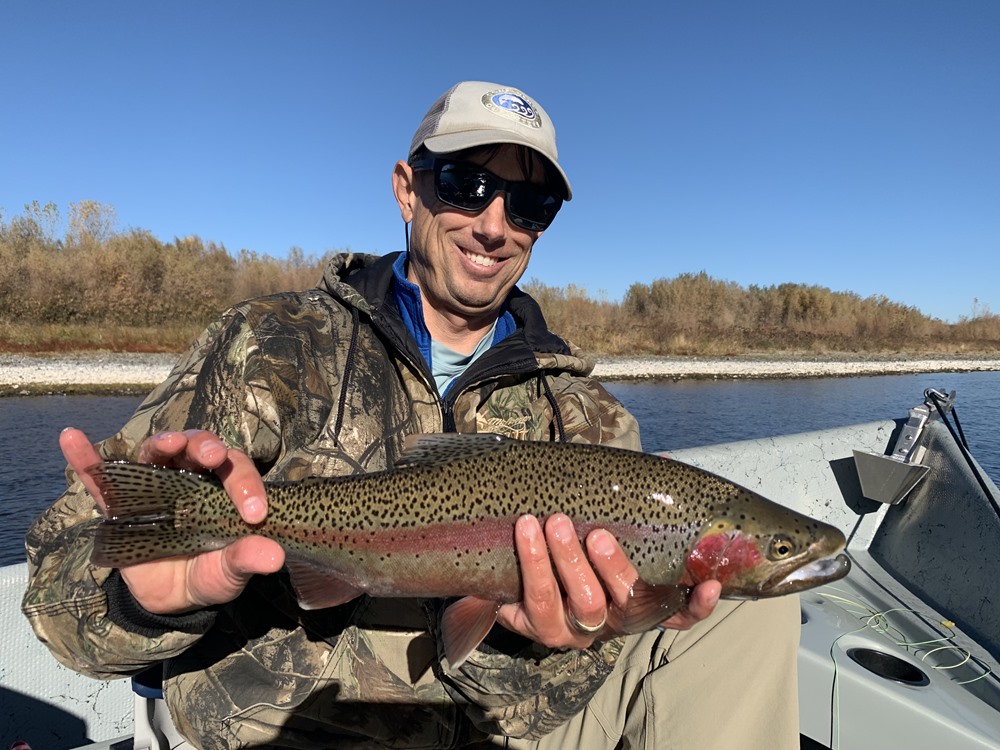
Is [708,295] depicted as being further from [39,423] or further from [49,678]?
[49,678]

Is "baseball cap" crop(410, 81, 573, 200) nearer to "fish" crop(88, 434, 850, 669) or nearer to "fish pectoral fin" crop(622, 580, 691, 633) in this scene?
"fish" crop(88, 434, 850, 669)

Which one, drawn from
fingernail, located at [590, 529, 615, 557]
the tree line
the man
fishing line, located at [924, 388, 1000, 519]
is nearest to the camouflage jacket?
the man

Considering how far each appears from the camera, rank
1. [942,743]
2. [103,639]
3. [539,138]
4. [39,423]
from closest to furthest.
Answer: [103,639]
[539,138]
[942,743]
[39,423]

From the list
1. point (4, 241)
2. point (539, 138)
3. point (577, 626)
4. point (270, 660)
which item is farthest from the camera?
point (4, 241)

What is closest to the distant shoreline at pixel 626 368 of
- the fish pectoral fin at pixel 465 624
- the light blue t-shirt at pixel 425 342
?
the light blue t-shirt at pixel 425 342

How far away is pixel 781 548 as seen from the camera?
96.1 inches

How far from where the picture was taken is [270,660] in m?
2.46

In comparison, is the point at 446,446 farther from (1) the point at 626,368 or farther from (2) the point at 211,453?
(1) the point at 626,368

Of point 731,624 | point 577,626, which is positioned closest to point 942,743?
point 731,624

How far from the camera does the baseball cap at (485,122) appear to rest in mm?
2930

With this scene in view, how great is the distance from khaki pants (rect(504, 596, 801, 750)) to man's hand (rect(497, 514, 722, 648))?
584 millimetres

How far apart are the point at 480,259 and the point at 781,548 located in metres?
1.82

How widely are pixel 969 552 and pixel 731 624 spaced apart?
3622 millimetres

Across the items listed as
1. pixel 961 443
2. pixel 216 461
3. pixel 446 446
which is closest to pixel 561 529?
pixel 446 446
